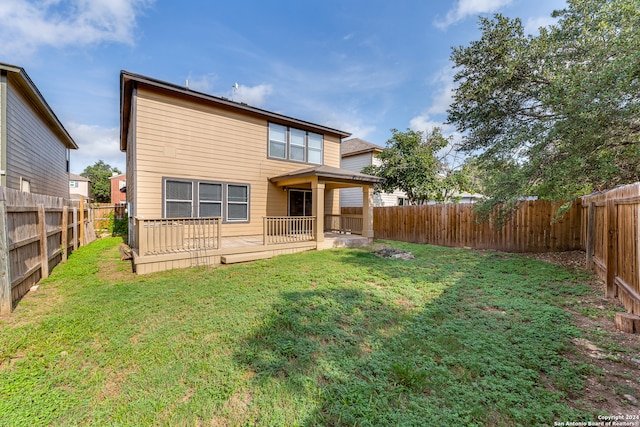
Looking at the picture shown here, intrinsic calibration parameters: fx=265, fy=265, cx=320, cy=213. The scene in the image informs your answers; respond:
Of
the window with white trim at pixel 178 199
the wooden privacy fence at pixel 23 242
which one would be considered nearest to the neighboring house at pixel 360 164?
the window with white trim at pixel 178 199

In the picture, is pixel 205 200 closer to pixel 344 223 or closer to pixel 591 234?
pixel 344 223

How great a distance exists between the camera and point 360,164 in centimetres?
1697

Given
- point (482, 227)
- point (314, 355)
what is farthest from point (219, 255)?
point (482, 227)

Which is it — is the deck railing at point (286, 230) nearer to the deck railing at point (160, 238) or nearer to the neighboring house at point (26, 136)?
the deck railing at point (160, 238)

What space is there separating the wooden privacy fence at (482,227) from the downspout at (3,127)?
13.4 meters

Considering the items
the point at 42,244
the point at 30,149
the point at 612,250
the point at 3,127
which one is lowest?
the point at 42,244

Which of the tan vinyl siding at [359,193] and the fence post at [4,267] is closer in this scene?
the fence post at [4,267]

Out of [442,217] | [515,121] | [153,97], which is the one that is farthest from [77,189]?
[515,121]

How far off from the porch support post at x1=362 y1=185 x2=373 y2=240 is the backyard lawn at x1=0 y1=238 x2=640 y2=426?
5.33m

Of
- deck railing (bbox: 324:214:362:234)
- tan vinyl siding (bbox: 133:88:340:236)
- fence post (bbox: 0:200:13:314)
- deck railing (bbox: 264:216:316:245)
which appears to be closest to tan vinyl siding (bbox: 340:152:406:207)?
deck railing (bbox: 324:214:362:234)

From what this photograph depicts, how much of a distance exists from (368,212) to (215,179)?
5.76 meters

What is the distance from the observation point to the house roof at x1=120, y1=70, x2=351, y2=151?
765 cm

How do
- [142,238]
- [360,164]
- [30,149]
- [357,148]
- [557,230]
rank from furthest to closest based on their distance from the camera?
[357,148]
[360,164]
[30,149]
[557,230]
[142,238]

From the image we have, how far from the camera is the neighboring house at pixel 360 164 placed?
16.3 meters
